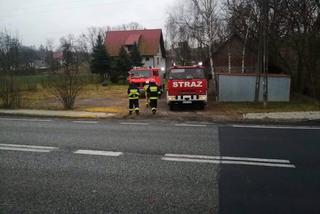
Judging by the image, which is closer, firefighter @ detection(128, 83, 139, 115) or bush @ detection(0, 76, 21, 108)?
firefighter @ detection(128, 83, 139, 115)

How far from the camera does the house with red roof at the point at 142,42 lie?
64625 millimetres

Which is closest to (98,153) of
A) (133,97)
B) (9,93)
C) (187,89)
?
(133,97)

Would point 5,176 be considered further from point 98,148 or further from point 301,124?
point 301,124

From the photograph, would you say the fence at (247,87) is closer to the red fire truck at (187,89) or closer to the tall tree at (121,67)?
the red fire truck at (187,89)

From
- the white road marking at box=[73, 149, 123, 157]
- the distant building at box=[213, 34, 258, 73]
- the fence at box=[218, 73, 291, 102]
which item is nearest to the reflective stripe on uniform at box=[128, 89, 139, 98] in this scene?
the fence at box=[218, 73, 291, 102]

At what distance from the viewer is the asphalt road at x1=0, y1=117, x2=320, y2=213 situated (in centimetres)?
531

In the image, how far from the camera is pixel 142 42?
216 ft

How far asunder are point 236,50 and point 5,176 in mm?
31794

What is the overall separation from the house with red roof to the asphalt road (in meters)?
53.8

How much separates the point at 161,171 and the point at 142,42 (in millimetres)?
60376

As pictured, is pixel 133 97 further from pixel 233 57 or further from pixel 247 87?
pixel 233 57

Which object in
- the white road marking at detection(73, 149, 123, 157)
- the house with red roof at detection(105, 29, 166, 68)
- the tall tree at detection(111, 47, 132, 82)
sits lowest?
the white road marking at detection(73, 149, 123, 157)

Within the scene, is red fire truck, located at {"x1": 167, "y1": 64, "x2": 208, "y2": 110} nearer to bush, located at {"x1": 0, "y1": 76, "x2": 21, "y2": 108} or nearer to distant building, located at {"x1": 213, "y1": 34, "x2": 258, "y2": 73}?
bush, located at {"x1": 0, "y1": 76, "x2": 21, "y2": 108}

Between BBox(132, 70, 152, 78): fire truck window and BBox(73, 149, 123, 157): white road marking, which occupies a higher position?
BBox(132, 70, 152, 78): fire truck window
